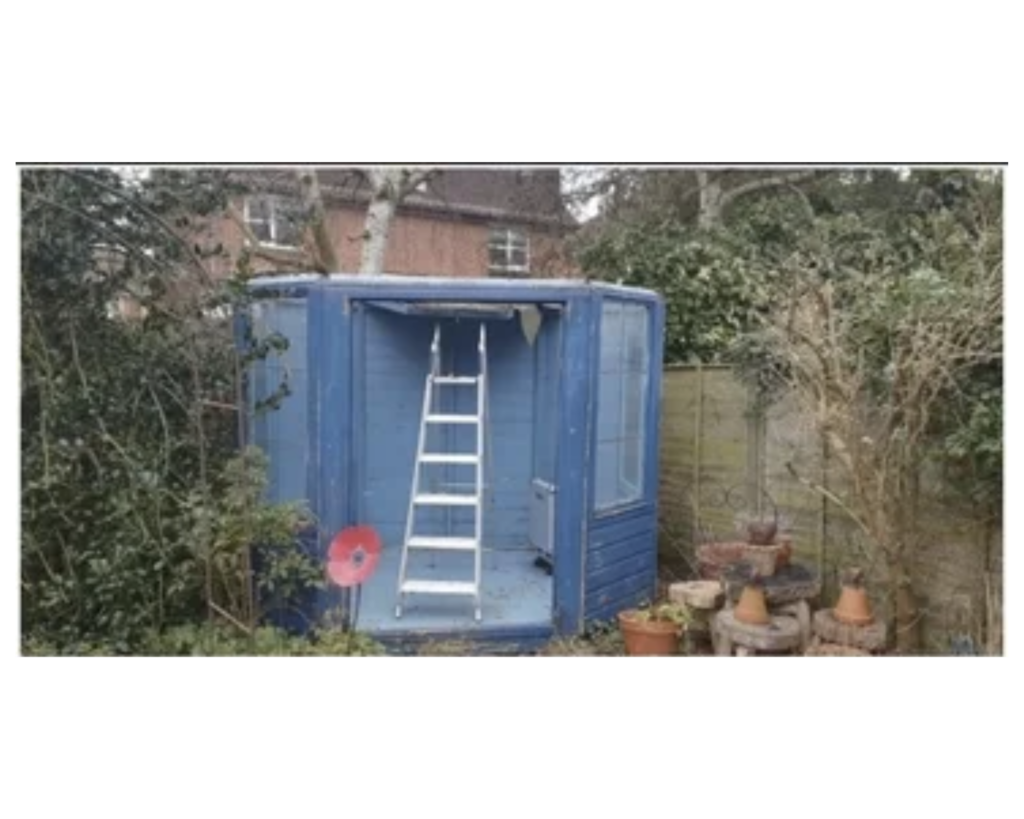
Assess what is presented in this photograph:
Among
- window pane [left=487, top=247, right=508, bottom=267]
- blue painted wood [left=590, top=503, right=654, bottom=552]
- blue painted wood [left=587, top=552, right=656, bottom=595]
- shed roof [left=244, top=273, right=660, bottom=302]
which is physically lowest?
blue painted wood [left=587, top=552, right=656, bottom=595]

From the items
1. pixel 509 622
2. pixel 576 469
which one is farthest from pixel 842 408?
pixel 509 622

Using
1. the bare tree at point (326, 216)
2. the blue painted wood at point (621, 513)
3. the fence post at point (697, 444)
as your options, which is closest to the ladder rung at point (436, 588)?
the blue painted wood at point (621, 513)

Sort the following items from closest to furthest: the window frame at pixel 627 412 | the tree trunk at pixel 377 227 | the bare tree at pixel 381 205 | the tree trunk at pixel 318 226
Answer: the bare tree at pixel 381 205 < the tree trunk at pixel 377 227 < the tree trunk at pixel 318 226 < the window frame at pixel 627 412

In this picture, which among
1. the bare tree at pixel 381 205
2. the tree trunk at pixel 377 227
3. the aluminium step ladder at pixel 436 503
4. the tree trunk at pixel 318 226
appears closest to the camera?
the bare tree at pixel 381 205

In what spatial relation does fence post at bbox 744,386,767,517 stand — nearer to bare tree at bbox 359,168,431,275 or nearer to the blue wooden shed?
the blue wooden shed

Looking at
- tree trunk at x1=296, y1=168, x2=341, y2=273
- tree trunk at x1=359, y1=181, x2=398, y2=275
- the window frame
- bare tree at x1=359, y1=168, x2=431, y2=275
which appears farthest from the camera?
the window frame

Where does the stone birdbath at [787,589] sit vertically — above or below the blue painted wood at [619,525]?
below

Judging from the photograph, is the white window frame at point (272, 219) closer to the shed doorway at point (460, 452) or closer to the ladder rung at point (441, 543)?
the shed doorway at point (460, 452)

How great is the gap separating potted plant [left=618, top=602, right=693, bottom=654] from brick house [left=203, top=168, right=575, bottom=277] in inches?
50.4

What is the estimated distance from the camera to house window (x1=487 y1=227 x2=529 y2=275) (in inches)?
128

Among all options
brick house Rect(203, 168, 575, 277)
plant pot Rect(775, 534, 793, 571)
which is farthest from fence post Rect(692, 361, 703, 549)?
brick house Rect(203, 168, 575, 277)

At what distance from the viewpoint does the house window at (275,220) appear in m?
3.04

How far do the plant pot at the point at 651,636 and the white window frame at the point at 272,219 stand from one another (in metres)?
1.81

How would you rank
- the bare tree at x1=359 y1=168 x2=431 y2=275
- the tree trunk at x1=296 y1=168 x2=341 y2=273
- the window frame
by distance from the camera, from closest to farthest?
the bare tree at x1=359 y1=168 x2=431 y2=275, the tree trunk at x1=296 y1=168 x2=341 y2=273, the window frame
